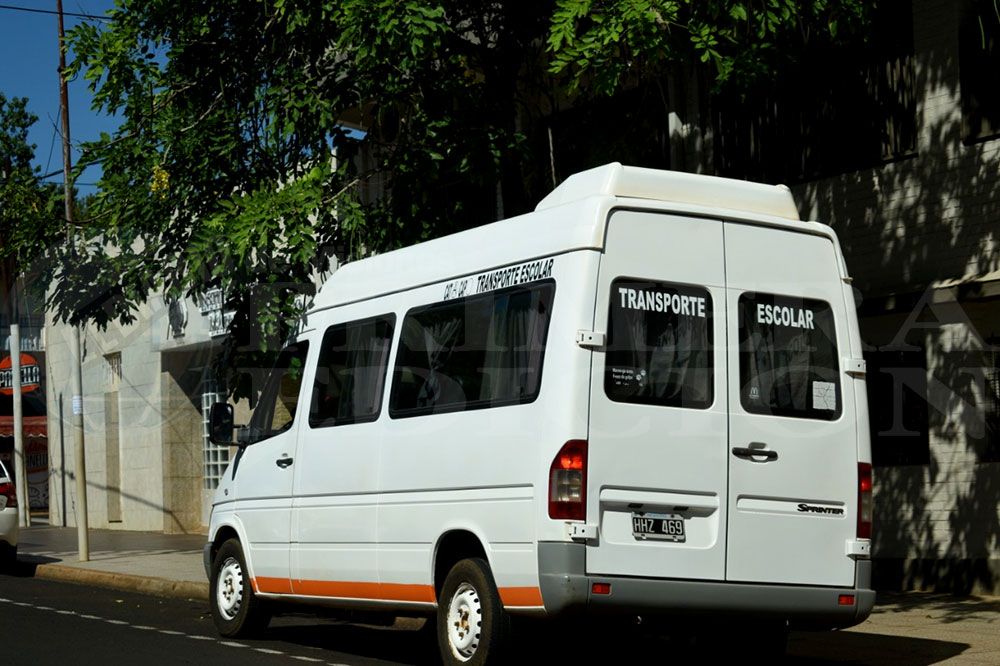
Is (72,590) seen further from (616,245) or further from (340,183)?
(616,245)

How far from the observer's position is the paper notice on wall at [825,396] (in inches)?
337

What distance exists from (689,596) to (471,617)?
1.30 m

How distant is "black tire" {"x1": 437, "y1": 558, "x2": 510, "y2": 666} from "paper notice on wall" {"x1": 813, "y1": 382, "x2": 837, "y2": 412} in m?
2.14

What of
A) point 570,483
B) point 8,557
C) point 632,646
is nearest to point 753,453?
point 570,483

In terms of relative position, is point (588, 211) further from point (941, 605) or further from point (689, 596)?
point (941, 605)

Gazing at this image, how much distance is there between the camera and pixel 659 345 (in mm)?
8109

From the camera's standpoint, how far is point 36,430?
4003 cm

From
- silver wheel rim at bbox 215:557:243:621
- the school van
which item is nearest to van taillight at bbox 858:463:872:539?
the school van

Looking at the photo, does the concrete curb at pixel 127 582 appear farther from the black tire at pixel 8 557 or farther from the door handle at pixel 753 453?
the door handle at pixel 753 453

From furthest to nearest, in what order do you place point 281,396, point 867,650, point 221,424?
point 281,396
point 221,424
point 867,650

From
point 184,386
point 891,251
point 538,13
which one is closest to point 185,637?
point 538,13

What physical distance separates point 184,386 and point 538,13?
1699 centimetres

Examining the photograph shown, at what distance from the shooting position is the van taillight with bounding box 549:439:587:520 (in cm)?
772

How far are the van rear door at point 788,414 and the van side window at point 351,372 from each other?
2456 mm
